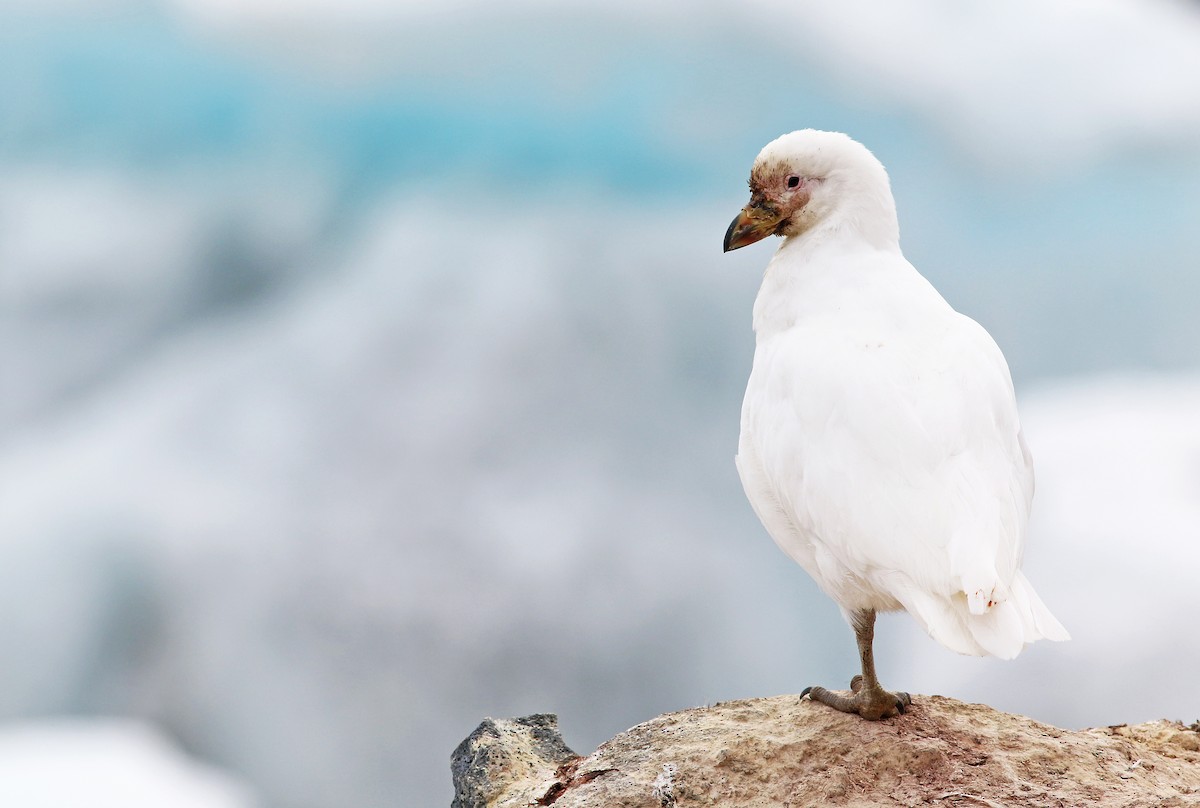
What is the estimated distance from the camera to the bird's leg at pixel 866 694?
3986 mm

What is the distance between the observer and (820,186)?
437 centimetres

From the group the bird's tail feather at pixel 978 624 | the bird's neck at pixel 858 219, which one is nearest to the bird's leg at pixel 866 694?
the bird's tail feather at pixel 978 624

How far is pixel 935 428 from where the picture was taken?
361 centimetres

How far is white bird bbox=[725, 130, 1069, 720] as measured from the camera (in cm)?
337

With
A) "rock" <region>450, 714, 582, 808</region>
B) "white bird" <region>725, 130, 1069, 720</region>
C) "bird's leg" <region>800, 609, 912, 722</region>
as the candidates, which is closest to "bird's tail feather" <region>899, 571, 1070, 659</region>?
"white bird" <region>725, 130, 1069, 720</region>

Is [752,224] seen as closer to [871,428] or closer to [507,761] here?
[871,428]

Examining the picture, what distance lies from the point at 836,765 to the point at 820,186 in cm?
218

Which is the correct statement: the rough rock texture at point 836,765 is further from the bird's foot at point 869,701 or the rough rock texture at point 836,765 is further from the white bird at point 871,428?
the white bird at point 871,428

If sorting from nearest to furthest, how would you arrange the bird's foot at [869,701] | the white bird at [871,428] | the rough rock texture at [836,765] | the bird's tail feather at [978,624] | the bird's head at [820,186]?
the bird's tail feather at [978,624], the white bird at [871,428], the rough rock texture at [836,765], the bird's foot at [869,701], the bird's head at [820,186]

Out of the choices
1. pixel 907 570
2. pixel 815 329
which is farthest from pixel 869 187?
pixel 907 570

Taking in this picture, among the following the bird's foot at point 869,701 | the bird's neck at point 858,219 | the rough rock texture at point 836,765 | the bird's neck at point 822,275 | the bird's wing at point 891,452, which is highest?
the bird's neck at point 858,219

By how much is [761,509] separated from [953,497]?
76 centimetres

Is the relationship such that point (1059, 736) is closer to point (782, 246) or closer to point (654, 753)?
point (654, 753)

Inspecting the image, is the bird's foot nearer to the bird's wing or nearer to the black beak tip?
the bird's wing
